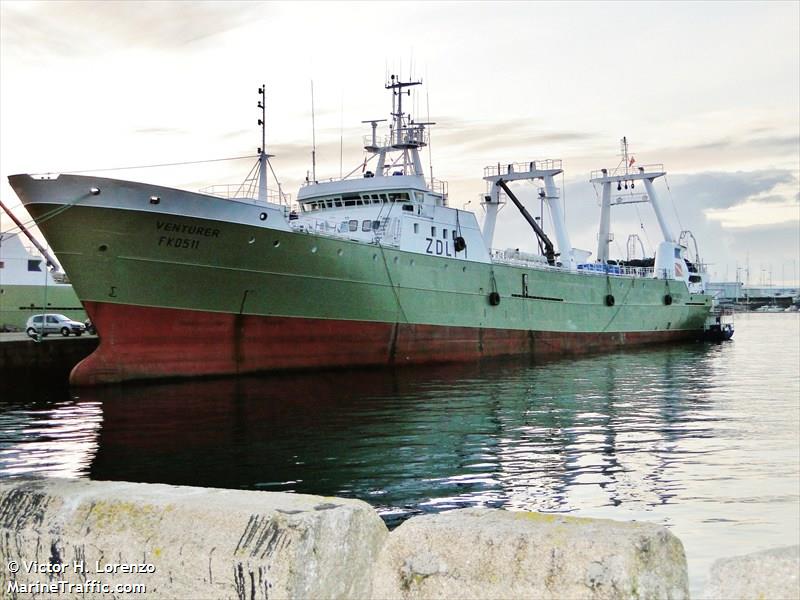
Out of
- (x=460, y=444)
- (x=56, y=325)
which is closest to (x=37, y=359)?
(x=56, y=325)

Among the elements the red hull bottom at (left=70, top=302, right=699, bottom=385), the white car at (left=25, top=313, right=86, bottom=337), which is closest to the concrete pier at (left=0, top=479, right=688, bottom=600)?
the red hull bottom at (left=70, top=302, right=699, bottom=385)

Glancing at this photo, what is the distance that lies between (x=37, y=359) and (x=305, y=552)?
2804cm

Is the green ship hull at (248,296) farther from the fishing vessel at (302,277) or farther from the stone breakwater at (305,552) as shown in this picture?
the stone breakwater at (305,552)

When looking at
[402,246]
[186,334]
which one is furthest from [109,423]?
[402,246]

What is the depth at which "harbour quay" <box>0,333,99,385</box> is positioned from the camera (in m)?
26.7

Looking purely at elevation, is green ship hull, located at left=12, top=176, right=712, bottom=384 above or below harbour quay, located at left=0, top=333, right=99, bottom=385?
above

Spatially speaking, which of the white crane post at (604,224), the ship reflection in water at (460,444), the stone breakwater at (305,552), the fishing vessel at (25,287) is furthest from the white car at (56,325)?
the stone breakwater at (305,552)

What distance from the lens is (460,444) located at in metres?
14.2

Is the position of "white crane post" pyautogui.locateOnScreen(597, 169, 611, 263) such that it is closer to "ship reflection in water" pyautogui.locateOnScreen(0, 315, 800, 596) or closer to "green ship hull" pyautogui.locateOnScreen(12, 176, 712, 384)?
"green ship hull" pyautogui.locateOnScreen(12, 176, 712, 384)

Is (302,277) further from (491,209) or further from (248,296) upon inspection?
(491,209)

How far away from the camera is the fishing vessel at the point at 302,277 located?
23688 mm

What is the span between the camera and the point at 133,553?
2938mm

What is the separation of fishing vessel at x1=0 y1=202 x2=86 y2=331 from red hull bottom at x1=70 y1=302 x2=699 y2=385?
30596 millimetres

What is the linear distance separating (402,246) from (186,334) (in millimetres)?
10208
